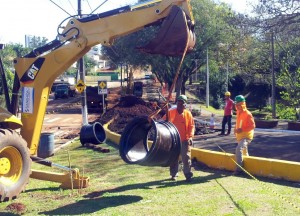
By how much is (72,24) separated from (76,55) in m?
0.62

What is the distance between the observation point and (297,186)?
868 cm

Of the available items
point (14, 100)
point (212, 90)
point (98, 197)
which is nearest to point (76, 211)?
point (98, 197)

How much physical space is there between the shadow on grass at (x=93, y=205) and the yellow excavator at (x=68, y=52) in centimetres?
91

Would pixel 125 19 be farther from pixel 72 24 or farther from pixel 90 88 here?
pixel 90 88

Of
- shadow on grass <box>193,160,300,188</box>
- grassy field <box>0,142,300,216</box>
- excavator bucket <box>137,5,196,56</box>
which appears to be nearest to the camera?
grassy field <box>0,142,300,216</box>

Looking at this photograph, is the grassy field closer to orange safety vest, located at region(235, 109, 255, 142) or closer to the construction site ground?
orange safety vest, located at region(235, 109, 255, 142)

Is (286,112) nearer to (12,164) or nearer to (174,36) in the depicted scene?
(174,36)

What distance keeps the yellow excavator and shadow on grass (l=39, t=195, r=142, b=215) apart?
912mm

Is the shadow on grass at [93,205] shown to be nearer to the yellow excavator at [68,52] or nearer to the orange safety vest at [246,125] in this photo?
the yellow excavator at [68,52]

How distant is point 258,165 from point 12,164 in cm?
505

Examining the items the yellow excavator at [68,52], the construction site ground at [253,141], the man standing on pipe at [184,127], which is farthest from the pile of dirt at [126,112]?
the yellow excavator at [68,52]

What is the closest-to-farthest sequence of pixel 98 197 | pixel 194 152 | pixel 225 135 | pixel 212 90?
1. pixel 98 197
2. pixel 194 152
3. pixel 225 135
4. pixel 212 90

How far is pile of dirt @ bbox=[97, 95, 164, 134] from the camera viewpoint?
68.8 ft

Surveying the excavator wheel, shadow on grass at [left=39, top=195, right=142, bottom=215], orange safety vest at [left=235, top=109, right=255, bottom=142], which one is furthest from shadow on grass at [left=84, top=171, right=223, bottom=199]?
the excavator wheel
